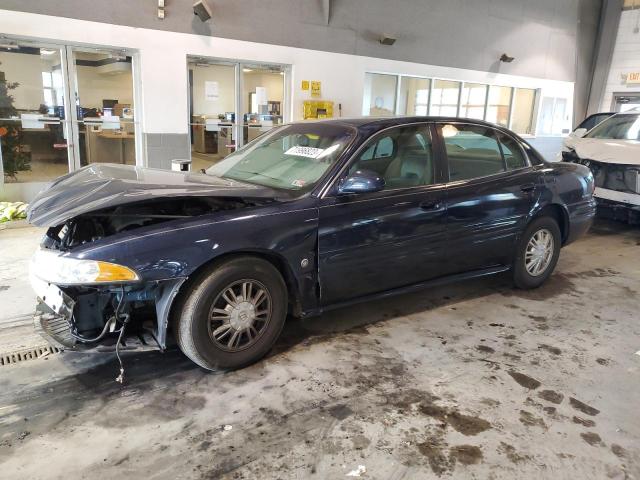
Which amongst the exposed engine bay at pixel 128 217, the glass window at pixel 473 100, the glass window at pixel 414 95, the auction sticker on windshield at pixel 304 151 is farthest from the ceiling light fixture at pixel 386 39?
the exposed engine bay at pixel 128 217

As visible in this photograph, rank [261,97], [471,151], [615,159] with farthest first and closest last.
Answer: [261,97], [615,159], [471,151]

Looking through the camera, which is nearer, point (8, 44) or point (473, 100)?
point (8, 44)

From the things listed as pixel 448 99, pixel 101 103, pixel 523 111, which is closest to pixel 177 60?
pixel 101 103

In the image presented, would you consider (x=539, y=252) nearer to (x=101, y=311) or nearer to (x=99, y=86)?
(x=101, y=311)

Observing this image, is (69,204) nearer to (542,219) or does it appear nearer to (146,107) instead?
(542,219)

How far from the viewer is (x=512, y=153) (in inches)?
175

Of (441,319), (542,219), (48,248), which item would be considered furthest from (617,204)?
(48,248)

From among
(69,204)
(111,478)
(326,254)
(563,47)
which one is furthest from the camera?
(563,47)

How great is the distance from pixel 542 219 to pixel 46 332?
4.08m

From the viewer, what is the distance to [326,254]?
3283 millimetres

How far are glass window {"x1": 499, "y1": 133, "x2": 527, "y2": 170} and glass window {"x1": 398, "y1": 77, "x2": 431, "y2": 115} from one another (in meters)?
7.00

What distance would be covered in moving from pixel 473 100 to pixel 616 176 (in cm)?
603

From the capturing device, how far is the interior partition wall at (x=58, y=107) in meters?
7.24

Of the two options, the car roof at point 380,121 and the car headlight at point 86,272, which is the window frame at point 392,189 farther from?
the car headlight at point 86,272
